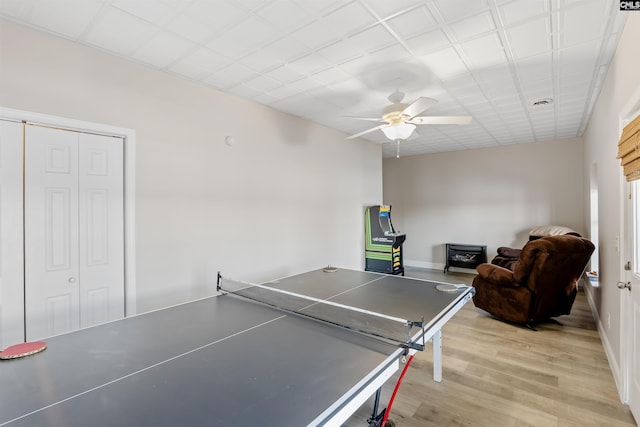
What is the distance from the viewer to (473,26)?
2.18 meters

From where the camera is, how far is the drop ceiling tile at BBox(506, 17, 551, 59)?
7.06 feet

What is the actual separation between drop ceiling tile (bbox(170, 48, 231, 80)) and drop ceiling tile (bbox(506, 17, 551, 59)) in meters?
2.27

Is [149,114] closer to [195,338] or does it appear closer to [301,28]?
[301,28]

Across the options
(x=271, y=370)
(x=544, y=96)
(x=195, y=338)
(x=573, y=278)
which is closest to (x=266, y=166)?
(x=195, y=338)

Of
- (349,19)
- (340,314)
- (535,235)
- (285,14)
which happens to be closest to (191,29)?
(285,14)

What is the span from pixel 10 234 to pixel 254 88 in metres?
2.37

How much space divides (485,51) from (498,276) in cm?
249

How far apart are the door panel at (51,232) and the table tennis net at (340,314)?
3.88 feet

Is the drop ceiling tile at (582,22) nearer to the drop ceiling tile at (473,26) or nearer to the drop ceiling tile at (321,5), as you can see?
the drop ceiling tile at (473,26)

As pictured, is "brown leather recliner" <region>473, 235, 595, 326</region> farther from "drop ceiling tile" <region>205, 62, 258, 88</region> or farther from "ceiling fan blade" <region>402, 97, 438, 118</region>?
"drop ceiling tile" <region>205, 62, 258, 88</region>

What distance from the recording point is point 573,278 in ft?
11.5

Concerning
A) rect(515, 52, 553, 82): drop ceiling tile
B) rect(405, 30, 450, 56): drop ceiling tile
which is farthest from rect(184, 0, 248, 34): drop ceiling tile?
rect(515, 52, 553, 82): drop ceiling tile

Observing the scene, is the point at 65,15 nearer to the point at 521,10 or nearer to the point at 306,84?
→ the point at 306,84

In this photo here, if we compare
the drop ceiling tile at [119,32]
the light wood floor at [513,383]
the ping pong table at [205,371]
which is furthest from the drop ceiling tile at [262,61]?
the light wood floor at [513,383]
